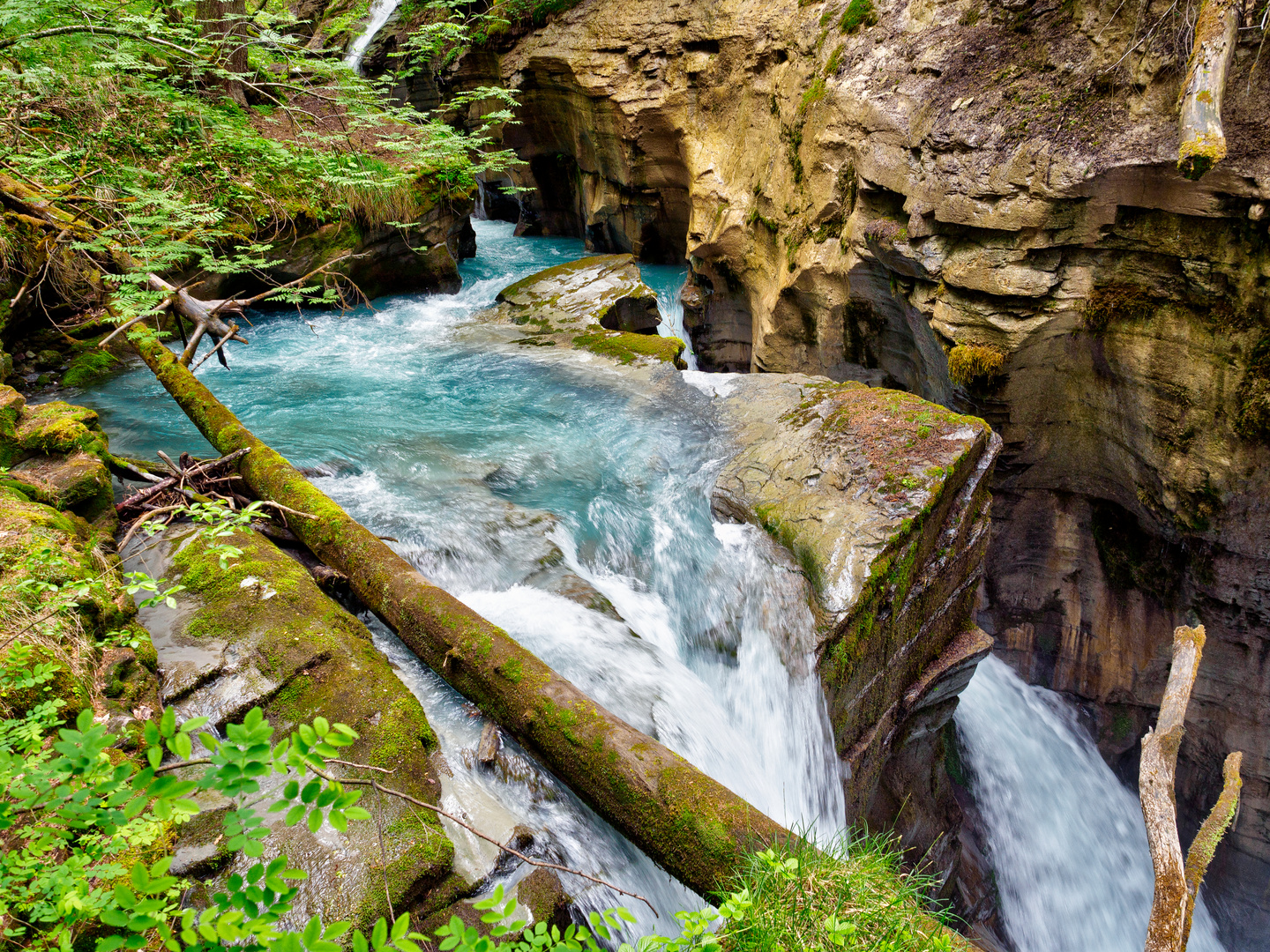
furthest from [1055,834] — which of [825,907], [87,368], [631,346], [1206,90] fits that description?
[87,368]

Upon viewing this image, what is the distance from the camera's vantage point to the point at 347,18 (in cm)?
1784

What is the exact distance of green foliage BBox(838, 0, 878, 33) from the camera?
8.43 metres

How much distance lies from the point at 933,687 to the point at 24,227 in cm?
973

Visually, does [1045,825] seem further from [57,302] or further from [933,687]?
[57,302]

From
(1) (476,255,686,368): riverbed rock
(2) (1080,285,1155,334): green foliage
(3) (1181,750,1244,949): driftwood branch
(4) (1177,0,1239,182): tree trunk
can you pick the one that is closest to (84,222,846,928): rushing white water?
(1) (476,255,686,368): riverbed rock

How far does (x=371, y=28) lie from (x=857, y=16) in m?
14.8

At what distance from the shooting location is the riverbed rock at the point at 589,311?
9.27 meters

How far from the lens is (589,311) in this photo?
10367 millimetres

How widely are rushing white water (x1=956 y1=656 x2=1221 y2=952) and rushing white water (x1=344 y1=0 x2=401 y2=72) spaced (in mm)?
19811

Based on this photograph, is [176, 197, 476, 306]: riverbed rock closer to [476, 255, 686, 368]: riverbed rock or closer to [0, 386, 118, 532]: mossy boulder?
[476, 255, 686, 368]: riverbed rock

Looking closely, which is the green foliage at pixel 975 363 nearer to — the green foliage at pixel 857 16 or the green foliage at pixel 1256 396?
the green foliage at pixel 1256 396

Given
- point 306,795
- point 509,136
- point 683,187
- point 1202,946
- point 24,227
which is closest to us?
point 306,795

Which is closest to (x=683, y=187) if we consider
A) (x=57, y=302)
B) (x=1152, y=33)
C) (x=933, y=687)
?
(x=1152, y=33)

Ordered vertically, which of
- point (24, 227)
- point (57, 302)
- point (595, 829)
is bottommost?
point (595, 829)
